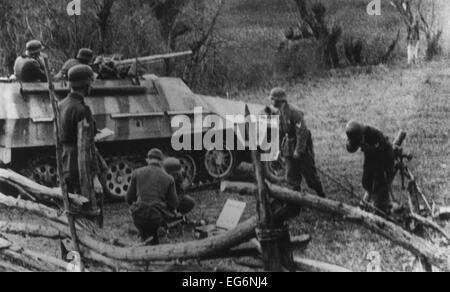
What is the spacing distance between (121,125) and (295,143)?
2.37m

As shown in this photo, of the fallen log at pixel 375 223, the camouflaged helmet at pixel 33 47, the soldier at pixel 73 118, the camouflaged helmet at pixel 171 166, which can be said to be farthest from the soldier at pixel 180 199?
the fallen log at pixel 375 223

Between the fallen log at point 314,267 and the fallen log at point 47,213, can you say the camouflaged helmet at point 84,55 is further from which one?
the fallen log at point 314,267

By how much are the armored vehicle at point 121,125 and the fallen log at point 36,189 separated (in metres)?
1.10

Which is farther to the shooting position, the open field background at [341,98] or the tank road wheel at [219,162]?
the tank road wheel at [219,162]

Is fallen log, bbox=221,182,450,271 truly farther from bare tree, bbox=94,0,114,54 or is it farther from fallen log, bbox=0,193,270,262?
bare tree, bbox=94,0,114,54

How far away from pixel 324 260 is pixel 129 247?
1849mm

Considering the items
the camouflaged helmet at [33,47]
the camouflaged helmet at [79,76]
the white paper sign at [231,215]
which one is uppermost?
the camouflaged helmet at [33,47]

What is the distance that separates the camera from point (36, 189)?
7.59m

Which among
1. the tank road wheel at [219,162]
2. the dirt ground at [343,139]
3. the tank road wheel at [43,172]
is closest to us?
the dirt ground at [343,139]

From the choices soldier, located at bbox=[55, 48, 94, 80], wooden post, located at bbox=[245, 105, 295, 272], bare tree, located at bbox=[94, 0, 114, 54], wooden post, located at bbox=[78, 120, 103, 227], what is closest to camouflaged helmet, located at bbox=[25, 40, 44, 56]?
soldier, located at bbox=[55, 48, 94, 80]

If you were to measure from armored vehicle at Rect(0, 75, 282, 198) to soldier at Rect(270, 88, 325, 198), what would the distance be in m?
0.69

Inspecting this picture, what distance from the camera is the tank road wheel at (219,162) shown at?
32.9 feet

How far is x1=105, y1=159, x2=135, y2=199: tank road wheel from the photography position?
9.45 meters
